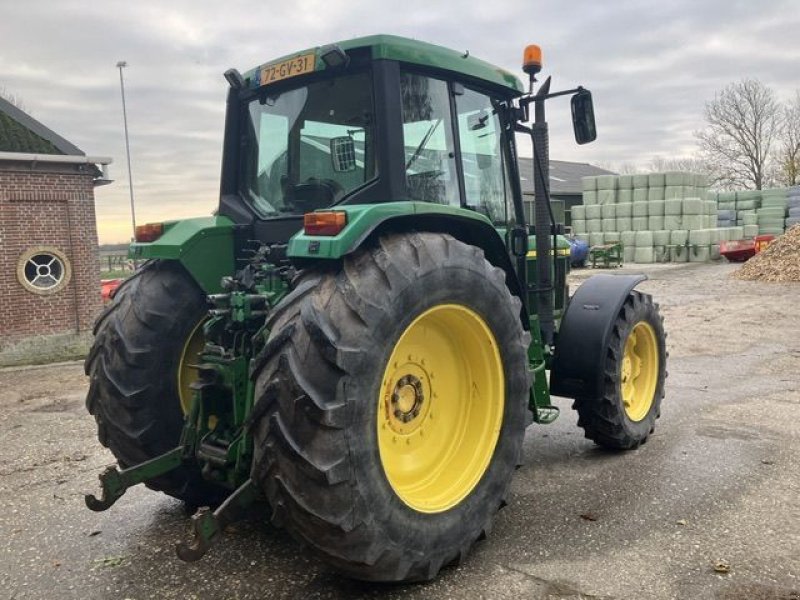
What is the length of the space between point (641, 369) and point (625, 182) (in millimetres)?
22618

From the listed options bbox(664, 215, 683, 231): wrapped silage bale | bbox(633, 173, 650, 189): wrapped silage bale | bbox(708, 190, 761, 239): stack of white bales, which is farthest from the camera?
bbox(708, 190, 761, 239): stack of white bales

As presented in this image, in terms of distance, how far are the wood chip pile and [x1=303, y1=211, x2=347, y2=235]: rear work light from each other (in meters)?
18.0

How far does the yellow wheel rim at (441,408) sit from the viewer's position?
3045 millimetres

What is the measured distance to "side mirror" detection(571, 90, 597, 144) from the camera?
13.7 ft

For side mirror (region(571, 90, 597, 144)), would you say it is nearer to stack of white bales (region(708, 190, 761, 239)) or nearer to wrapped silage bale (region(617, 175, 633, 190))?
wrapped silage bale (region(617, 175, 633, 190))

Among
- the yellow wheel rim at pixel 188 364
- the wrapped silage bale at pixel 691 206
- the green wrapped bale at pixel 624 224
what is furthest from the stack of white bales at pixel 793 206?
the yellow wheel rim at pixel 188 364

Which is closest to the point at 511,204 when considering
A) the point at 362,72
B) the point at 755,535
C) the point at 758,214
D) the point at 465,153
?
the point at 465,153

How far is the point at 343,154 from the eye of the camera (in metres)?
3.53

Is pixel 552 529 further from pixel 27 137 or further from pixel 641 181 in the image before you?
pixel 641 181

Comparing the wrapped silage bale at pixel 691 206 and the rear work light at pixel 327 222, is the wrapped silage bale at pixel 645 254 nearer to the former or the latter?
the wrapped silage bale at pixel 691 206

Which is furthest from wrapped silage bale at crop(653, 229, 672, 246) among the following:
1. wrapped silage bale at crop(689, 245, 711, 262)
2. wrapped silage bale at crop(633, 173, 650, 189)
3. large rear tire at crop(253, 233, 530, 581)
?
large rear tire at crop(253, 233, 530, 581)

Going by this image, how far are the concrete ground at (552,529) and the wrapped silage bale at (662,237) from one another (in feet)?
66.6

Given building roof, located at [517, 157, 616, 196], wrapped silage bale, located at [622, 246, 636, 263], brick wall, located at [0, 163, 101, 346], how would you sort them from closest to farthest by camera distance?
brick wall, located at [0, 163, 101, 346], wrapped silage bale, located at [622, 246, 636, 263], building roof, located at [517, 157, 616, 196]

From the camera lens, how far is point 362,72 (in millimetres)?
3414
